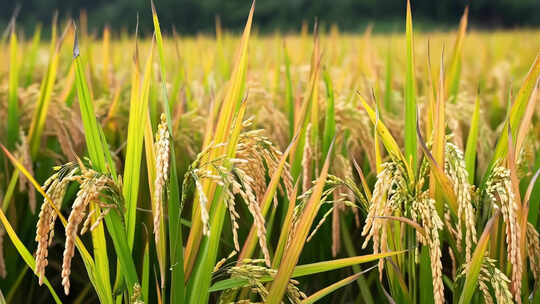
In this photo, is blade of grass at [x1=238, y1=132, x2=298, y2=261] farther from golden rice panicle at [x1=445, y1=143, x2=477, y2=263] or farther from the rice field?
golden rice panicle at [x1=445, y1=143, x2=477, y2=263]

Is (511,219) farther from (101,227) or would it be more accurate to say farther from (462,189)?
(101,227)

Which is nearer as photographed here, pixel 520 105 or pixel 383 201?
pixel 383 201

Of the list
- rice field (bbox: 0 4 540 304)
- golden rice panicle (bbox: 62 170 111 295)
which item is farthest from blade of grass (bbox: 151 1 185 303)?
golden rice panicle (bbox: 62 170 111 295)

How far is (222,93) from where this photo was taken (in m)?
1.36

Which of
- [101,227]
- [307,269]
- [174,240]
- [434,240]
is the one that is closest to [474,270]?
[434,240]

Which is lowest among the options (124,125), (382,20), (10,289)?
(10,289)

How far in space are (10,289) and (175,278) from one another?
0.62 meters

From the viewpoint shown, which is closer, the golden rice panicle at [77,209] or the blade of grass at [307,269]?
the golden rice panicle at [77,209]

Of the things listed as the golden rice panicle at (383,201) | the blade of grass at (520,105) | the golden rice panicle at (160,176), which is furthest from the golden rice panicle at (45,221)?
the blade of grass at (520,105)

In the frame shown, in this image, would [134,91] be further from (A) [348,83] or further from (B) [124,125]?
(A) [348,83]

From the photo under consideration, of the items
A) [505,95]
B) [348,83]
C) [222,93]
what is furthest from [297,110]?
[505,95]

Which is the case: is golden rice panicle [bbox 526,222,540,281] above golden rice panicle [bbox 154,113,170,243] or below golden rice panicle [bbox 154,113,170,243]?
below

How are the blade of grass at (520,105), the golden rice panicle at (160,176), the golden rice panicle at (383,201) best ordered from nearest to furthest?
the golden rice panicle at (160,176), the golden rice panicle at (383,201), the blade of grass at (520,105)

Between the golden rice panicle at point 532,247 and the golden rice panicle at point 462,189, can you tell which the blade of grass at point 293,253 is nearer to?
the golden rice panicle at point 462,189
